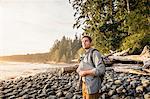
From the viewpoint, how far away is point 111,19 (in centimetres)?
2967

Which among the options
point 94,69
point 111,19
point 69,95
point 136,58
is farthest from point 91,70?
point 111,19

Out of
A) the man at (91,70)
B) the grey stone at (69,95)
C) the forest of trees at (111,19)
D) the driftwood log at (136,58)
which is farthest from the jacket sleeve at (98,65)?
the forest of trees at (111,19)

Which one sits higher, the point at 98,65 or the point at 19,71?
the point at 98,65

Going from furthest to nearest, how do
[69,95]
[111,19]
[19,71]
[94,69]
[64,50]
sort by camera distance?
1. [64,50]
2. [19,71]
3. [111,19]
4. [69,95]
5. [94,69]

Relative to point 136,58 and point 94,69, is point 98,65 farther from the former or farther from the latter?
point 136,58

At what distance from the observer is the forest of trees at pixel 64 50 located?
10456cm

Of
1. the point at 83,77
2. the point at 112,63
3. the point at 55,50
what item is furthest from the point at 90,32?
the point at 55,50

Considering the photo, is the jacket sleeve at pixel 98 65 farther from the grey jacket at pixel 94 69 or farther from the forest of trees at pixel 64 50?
the forest of trees at pixel 64 50

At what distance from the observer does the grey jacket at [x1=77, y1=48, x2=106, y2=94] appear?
525cm

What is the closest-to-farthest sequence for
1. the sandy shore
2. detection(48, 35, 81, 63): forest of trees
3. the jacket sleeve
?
the jacket sleeve, the sandy shore, detection(48, 35, 81, 63): forest of trees

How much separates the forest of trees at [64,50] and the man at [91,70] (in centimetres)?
9511

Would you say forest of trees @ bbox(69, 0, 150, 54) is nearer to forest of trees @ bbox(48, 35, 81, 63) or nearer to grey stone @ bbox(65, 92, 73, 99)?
grey stone @ bbox(65, 92, 73, 99)

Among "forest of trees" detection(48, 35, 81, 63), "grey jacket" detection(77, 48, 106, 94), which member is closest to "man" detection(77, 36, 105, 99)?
"grey jacket" detection(77, 48, 106, 94)

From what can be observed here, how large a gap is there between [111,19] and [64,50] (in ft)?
266
